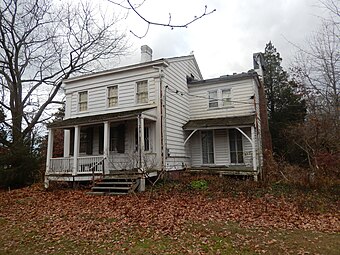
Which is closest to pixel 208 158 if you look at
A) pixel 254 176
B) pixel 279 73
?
pixel 254 176

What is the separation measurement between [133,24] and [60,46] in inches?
933

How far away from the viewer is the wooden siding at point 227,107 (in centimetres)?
1655

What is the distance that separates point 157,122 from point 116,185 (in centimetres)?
414

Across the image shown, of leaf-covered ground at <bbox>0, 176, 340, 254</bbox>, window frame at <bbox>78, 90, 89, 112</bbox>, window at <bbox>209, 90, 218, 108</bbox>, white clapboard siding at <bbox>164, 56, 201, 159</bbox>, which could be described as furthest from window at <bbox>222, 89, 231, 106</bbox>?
window frame at <bbox>78, 90, 89, 112</bbox>

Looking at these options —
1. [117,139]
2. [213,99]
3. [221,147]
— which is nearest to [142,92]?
[117,139]

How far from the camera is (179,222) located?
7.53 metres

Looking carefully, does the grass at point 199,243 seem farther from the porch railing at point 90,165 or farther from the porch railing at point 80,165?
the porch railing at point 80,165

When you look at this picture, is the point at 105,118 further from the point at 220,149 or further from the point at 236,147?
the point at 236,147

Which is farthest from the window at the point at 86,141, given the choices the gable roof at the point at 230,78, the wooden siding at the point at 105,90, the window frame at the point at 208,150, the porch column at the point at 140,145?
the gable roof at the point at 230,78

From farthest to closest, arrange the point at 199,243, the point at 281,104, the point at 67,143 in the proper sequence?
the point at 281,104 → the point at 67,143 → the point at 199,243

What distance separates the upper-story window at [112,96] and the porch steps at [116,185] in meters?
5.25

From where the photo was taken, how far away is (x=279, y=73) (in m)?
27.2

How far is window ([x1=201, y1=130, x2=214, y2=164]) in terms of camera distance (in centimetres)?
1728

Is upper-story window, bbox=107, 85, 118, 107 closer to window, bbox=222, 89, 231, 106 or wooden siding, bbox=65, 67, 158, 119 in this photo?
wooden siding, bbox=65, 67, 158, 119
